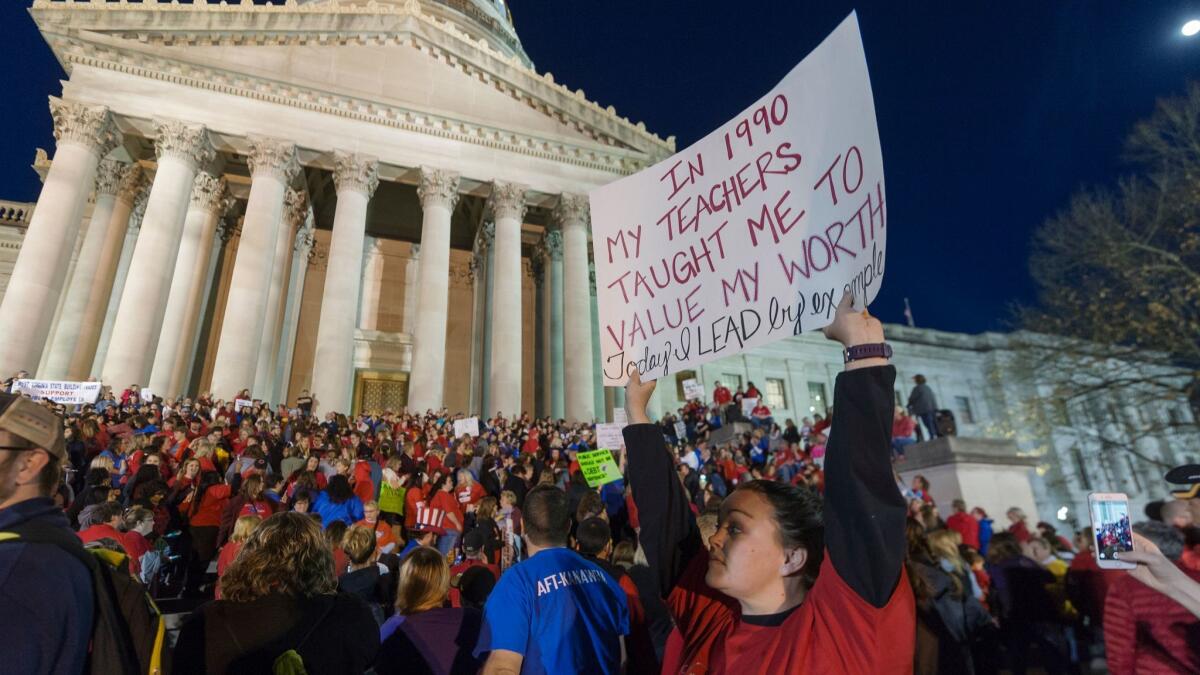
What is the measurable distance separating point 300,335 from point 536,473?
22509 mm

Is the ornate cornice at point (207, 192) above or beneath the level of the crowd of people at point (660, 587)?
above

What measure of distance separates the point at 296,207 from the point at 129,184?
6.27 m

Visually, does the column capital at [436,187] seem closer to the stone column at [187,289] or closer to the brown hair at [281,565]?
the stone column at [187,289]

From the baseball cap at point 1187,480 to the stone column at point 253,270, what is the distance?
2298 cm

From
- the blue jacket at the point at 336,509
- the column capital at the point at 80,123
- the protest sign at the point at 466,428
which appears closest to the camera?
the blue jacket at the point at 336,509

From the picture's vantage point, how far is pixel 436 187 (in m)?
26.5

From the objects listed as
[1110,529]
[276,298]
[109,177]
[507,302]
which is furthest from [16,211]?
[1110,529]

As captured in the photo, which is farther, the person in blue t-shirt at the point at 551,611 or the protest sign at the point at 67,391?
the protest sign at the point at 67,391

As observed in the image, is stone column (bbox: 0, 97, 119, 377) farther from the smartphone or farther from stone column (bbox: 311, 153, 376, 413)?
the smartphone

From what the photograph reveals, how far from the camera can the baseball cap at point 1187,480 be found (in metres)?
3.09

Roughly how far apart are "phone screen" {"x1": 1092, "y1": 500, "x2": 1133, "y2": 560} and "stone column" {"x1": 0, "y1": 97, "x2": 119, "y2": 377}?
25.2m

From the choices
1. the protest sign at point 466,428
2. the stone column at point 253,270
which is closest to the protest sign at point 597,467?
the protest sign at point 466,428

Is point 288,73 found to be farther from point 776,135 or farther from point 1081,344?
point 1081,344

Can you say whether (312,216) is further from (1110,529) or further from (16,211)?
(1110,529)
